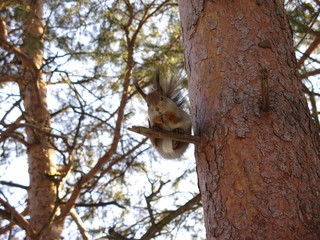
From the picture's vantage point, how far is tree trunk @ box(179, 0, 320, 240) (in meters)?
1.13

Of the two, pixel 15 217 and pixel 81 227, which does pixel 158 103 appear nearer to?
pixel 15 217

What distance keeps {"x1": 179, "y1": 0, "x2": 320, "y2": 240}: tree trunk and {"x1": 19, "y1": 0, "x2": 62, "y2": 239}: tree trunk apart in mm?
2059

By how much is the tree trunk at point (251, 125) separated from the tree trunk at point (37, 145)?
81.0 inches

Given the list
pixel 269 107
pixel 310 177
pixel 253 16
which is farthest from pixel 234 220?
pixel 253 16

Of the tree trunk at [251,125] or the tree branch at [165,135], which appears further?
the tree branch at [165,135]

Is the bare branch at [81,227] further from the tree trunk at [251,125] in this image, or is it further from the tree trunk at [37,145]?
the tree trunk at [251,125]

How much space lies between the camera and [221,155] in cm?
127

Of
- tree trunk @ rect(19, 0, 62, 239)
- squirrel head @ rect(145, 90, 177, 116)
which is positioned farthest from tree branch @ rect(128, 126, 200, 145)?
tree trunk @ rect(19, 0, 62, 239)

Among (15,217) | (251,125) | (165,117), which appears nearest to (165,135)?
(251,125)

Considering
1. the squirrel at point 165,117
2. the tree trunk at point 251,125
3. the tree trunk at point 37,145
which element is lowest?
the tree trunk at point 251,125

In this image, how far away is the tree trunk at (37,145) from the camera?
3.46 m

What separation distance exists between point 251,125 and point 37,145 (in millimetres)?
2875

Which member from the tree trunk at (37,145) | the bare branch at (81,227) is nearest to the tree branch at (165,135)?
the tree trunk at (37,145)

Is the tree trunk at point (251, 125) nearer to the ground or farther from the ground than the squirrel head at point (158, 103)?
nearer to the ground
